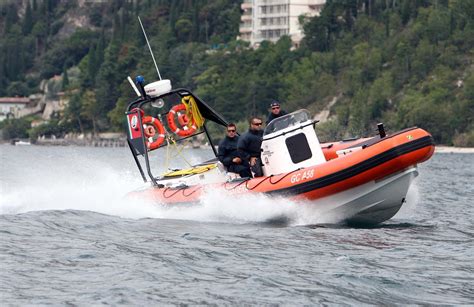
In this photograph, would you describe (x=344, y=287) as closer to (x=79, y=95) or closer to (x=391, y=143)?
(x=391, y=143)

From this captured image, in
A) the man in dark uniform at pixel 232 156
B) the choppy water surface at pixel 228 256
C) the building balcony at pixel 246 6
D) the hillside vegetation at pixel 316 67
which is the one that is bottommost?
the hillside vegetation at pixel 316 67

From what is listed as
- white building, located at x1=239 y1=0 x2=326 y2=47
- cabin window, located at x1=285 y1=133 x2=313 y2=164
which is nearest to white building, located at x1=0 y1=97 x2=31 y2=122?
white building, located at x1=239 y1=0 x2=326 y2=47

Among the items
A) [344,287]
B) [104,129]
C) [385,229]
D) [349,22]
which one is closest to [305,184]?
[385,229]

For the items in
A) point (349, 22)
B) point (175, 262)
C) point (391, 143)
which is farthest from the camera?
point (349, 22)

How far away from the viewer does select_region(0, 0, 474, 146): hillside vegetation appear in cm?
9538

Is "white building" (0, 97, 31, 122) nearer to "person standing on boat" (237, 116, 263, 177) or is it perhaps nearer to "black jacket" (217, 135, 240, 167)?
"black jacket" (217, 135, 240, 167)

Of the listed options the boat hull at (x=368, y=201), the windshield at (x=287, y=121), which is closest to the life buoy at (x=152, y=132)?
the windshield at (x=287, y=121)

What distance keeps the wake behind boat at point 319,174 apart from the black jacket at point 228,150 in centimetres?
25

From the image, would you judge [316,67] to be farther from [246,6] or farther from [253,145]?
[253,145]

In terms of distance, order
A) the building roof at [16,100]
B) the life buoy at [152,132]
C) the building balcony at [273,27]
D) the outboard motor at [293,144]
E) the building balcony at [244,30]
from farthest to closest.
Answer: the building roof at [16,100] → the building balcony at [244,30] → the building balcony at [273,27] → the life buoy at [152,132] → the outboard motor at [293,144]

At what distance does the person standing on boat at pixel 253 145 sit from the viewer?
2162 centimetres

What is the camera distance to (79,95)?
147250 millimetres

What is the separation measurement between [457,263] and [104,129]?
4883 inches

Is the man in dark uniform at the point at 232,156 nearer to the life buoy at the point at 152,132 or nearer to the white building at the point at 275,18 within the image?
the life buoy at the point at 152,132
